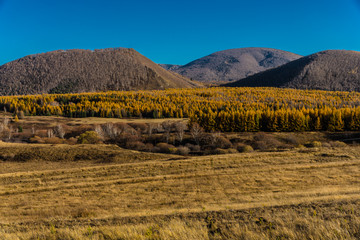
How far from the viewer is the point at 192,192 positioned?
2330cm

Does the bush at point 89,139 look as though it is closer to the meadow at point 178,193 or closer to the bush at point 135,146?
the meadow at point 178,193

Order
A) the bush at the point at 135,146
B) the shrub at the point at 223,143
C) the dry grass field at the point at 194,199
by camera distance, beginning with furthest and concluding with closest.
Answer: the shrub at the point at 223,143
the bush at the point at 135,146
the dry grass field at the point at 194,199

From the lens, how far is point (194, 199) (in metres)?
21.1

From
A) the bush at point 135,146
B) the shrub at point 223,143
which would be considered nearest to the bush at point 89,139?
the bush at point 135,146

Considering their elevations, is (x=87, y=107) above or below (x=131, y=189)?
above

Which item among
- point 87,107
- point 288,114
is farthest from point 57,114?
point 288,114

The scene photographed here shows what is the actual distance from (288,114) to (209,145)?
37.3m

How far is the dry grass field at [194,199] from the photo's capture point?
29.4 ft

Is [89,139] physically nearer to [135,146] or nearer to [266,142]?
[135,146]

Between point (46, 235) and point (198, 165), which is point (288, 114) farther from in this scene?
point (46, 235)

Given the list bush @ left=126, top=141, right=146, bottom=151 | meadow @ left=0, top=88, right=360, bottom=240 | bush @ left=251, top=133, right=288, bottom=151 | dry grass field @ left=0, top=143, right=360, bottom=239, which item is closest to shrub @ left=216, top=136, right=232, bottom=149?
meadow @ left=0, top=88, right=360, bottom=240

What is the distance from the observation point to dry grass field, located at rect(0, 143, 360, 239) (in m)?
8.95

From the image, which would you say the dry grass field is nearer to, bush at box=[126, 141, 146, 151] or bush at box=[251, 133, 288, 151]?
bush at box=[126, 141, 146, 151]

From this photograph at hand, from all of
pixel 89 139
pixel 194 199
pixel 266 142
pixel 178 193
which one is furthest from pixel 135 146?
pixel 194 199
